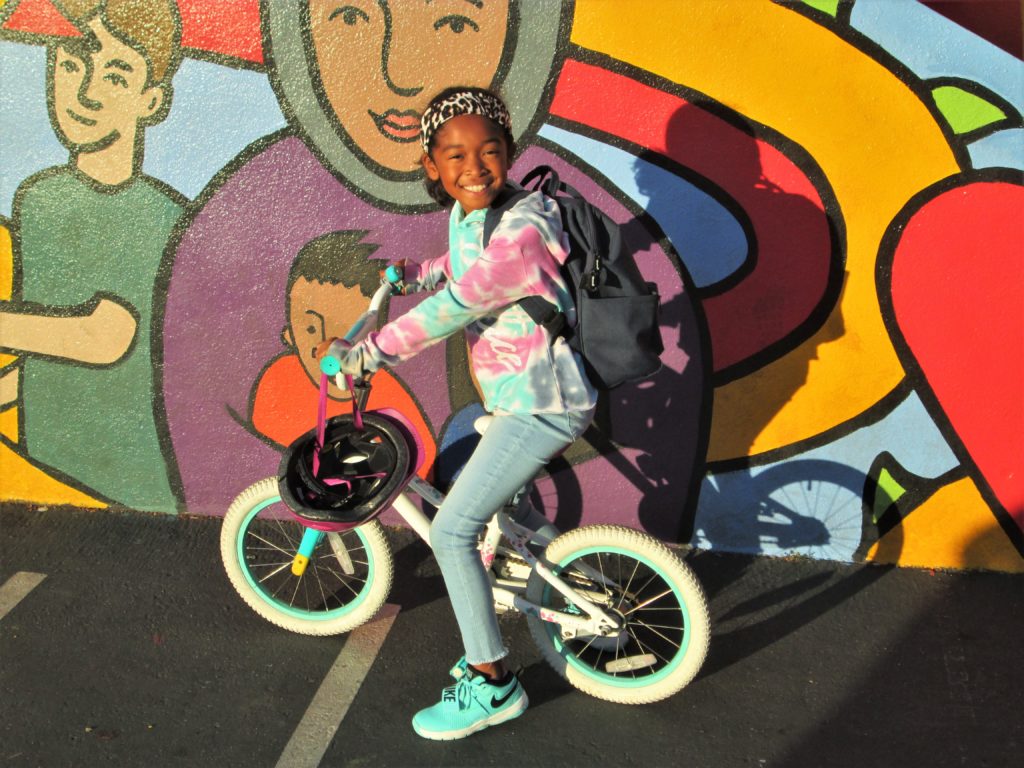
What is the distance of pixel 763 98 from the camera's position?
328 cm

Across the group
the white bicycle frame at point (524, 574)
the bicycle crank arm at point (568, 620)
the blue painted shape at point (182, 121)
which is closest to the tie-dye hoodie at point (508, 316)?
the white bicycle frame at point (524, 574)

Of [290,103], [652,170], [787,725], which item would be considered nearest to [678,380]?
[652,170]

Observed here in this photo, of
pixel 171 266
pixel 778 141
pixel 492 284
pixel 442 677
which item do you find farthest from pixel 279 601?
pixel 778 141

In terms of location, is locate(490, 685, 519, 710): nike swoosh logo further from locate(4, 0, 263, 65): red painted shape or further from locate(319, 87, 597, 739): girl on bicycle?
locate(4, 0, 263, 65): red painted shape

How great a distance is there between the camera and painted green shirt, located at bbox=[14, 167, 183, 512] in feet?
12.2

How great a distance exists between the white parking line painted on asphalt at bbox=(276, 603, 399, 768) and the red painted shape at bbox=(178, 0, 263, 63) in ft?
7.05

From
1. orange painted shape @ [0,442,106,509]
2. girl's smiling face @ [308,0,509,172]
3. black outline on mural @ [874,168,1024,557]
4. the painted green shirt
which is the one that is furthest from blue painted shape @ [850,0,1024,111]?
orange painted shape @ [0,442,106,509]

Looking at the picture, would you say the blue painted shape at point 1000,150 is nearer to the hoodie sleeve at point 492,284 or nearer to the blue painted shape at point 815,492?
the blue painted shape at point 815,492

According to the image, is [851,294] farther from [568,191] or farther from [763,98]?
[568,191]

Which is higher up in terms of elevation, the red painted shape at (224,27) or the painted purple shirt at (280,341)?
the red painted shape at (224,27)

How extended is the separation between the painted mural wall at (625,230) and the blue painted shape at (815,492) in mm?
11

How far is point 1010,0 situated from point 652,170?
1.46 meters

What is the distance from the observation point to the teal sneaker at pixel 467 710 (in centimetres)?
297

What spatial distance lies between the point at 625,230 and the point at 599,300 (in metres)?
1.00
